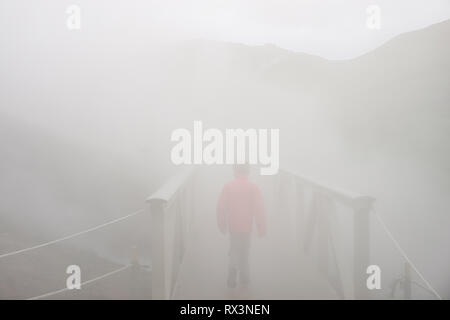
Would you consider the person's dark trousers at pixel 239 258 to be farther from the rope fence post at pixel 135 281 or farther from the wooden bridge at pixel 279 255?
the rope fence post at pixel 135 281

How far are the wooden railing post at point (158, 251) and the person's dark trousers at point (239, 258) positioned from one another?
1118 mm

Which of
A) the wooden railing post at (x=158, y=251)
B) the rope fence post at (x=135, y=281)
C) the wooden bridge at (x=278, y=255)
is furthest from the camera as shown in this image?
the rope fence post at (x=135, y=281)

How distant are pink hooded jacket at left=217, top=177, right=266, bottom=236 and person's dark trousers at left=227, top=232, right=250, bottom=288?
121 millimetres

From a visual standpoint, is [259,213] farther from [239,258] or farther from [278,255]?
[278,255]

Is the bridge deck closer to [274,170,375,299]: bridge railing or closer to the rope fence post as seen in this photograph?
[274,170,375,299]: bridge railing

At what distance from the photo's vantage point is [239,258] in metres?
4.80

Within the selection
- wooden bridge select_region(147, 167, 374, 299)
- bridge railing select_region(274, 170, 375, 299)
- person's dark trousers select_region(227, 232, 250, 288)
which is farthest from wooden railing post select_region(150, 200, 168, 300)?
bridge railing select_region(274, 170, 375, 299)

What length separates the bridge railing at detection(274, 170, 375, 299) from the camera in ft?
12.7

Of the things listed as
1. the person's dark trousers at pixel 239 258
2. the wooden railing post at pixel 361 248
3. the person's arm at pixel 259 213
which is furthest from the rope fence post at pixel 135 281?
the wooden railing post at pixel 361 248

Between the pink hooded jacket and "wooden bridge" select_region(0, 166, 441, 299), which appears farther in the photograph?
the pink hooded jacket

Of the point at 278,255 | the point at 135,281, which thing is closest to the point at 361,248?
the point at 278,255

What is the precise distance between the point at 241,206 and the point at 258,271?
129cm

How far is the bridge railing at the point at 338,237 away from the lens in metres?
3.88
